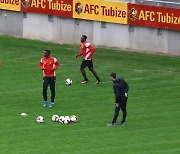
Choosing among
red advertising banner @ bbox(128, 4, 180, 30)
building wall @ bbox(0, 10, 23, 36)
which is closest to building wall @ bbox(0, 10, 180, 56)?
building wall @ bbox(0, 10, 23, 36)

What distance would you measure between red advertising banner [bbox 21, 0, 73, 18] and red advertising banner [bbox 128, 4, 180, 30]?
375 cm

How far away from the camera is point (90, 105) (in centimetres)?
3262

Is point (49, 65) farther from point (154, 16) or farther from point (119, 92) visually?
point (154, 16)

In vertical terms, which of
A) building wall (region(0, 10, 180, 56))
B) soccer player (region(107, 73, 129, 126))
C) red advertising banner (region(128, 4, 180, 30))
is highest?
red advertising banner (region(128, 4, 180, 30))

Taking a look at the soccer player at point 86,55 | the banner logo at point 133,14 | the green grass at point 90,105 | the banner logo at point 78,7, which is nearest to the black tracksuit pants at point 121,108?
the green grass at point 90,105

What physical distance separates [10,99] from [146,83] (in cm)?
562

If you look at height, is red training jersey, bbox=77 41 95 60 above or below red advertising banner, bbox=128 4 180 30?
below

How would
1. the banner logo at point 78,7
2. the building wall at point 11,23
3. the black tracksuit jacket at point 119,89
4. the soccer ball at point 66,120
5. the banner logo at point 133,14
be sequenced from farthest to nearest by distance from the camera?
the building wall at point 11,23, the banner logo at point 78,7, the banner logo at point 133,14, the soccer ball at point 66,120, the black tracksuit jacket at point 119,89

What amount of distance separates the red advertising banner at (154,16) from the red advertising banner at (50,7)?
3.75m

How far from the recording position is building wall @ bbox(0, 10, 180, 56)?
137ft

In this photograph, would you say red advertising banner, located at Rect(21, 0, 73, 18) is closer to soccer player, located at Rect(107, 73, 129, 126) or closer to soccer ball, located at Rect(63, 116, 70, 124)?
soccer ball, located at Rect(63, 116, 70, 124)

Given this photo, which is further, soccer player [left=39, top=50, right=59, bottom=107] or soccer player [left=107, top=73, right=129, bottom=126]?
soccer player [left=39, top=50, right=59, bottom=107]

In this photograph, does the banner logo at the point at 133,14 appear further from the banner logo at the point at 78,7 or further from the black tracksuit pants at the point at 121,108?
the black tracksuit pants at the point at 121,108

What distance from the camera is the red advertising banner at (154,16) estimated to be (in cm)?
4112
